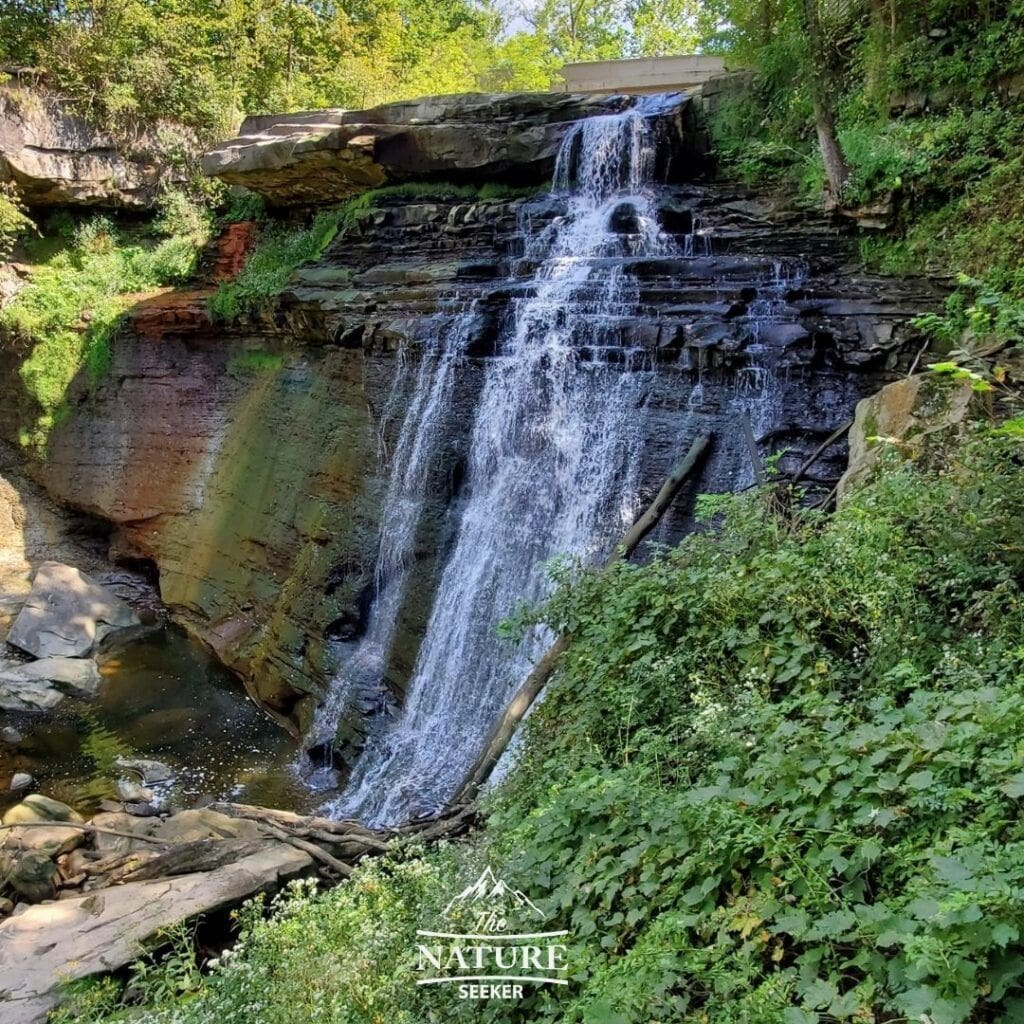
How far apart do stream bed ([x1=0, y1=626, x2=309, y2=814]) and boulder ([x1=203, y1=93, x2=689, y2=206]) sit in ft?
26.8

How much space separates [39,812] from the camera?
6.74 metres

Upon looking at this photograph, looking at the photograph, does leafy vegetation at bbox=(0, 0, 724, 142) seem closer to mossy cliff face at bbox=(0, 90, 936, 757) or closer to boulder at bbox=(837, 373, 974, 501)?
mossy cliff face at bbox=(0, 90, 936, 757)

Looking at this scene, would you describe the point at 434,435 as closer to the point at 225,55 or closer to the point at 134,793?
the point at 134,793

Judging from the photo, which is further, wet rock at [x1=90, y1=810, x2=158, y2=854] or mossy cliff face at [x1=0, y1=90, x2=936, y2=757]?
mossy cliff face at [x1=0, y1=90, x2=936, y2=757]

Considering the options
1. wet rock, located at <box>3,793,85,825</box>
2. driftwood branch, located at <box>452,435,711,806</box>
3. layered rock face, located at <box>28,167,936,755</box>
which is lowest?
wet rock, located at <box>3,793,85,825</box>

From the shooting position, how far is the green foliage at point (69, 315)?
1348 cm

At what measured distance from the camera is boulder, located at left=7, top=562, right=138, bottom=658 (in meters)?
10.6

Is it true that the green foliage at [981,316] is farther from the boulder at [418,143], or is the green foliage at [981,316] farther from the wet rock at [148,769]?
the wet rock at [148,769]

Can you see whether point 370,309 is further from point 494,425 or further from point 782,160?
point 782,160

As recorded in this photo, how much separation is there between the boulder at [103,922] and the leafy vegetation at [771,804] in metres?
0.48

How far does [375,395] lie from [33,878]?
6428 mm

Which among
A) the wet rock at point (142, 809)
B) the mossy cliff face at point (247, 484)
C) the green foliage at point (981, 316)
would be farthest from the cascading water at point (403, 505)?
the green foliage at point (981, 316)

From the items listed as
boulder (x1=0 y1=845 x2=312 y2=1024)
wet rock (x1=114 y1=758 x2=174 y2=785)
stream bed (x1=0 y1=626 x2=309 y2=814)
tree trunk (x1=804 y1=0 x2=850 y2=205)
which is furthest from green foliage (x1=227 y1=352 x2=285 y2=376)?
boulder (x1=0 y1=845 x2=312 y2=1024)

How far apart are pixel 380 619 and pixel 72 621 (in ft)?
18.2
